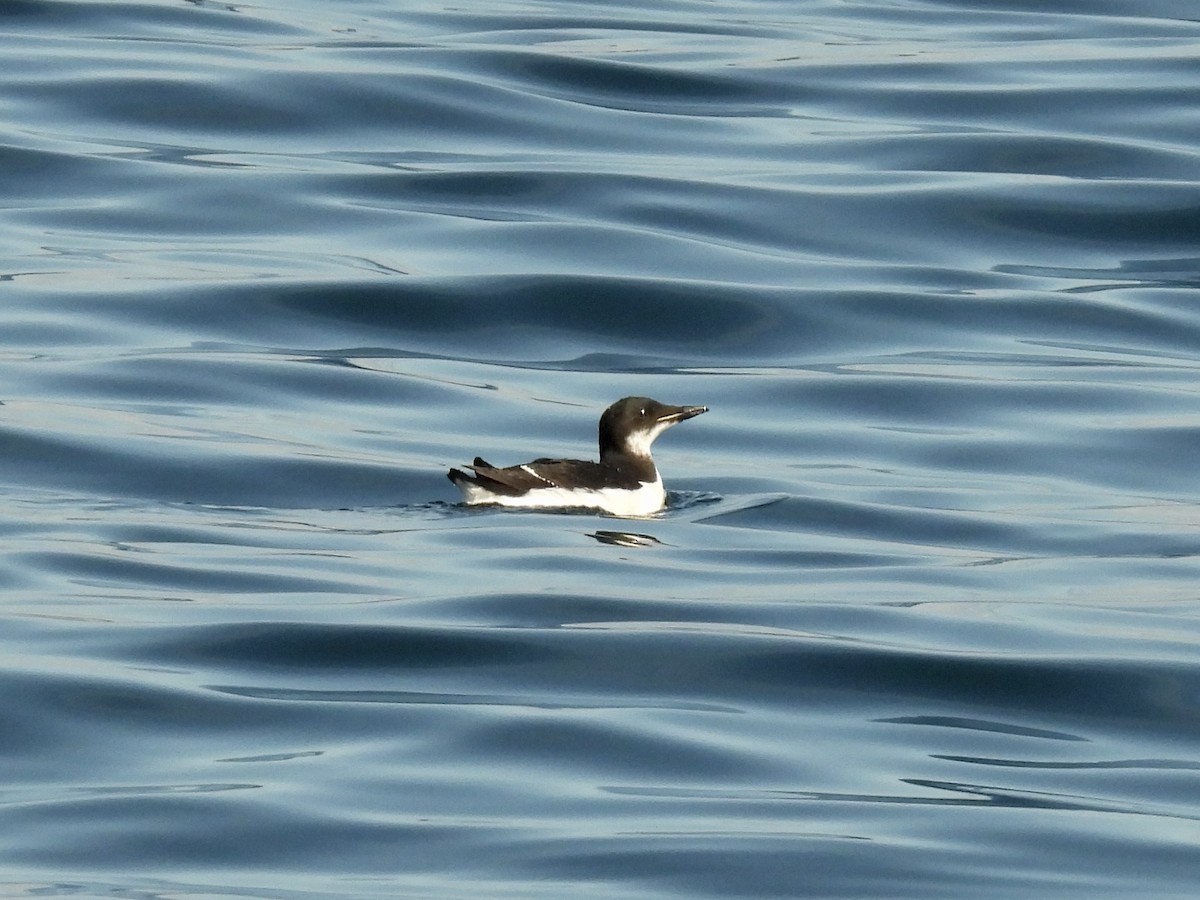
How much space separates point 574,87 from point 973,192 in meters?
4.45

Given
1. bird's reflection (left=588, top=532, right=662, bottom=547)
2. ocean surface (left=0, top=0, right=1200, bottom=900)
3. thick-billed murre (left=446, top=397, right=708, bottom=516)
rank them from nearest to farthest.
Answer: ocean surface (left=0, top=0, right=1200, bottom=900) < bird's reflection (left=588, top=532, right=662, bottom=547) < thick-billed murre (left=446, top=397, right=708, bottom=516)

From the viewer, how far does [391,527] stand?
1236cm

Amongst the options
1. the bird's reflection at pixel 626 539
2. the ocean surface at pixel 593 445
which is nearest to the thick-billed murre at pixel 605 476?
the ocean surface at pixel 593 445

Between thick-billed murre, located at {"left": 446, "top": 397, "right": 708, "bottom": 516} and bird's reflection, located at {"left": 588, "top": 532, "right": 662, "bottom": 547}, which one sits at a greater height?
thick-billed murre, located at {"left": 446, "top": 397, "right": 708, "bottom": 516}

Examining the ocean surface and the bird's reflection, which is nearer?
the ocean surface

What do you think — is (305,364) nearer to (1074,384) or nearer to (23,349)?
(23,349)

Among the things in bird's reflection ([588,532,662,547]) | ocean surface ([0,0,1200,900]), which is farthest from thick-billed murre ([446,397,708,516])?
bird's reflection ([588,532,662,547])

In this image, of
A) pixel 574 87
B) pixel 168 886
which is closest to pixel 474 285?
pixel 574 87

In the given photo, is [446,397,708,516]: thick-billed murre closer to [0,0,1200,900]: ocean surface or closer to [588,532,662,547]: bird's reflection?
[0,0,1200,900]: ocean surface

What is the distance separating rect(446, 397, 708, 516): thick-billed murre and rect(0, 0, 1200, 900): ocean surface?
180mm

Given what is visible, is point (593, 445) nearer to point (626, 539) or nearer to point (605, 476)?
point (605, 476)

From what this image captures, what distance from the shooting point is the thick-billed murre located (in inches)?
501

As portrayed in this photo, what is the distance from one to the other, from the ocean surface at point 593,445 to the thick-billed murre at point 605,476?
180 millimetres

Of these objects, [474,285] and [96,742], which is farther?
[474,285]
